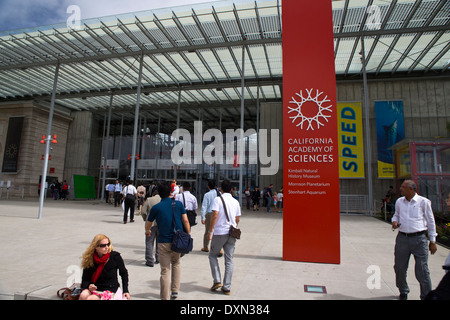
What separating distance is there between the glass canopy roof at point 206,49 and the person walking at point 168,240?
1235 cm

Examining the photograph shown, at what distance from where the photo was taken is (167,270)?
366 centimetres

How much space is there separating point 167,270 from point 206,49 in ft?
49.8

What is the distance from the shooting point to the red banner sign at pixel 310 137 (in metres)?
5.82

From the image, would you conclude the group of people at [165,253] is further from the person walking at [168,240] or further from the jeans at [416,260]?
the jeans at [416,260]

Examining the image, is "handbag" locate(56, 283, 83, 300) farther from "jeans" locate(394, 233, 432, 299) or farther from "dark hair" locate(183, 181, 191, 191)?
"jeans" locate(394, 233, 432, 299)

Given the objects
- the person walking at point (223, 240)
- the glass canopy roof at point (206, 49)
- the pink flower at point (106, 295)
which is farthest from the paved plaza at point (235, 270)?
the glass canopy roof at point (206, 49)

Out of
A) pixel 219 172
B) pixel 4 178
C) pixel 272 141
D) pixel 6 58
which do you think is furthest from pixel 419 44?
pixel 4 178

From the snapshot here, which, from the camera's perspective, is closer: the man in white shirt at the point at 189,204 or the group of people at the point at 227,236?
the group of people at the point at 227,236

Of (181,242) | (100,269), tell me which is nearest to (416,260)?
(181,242)

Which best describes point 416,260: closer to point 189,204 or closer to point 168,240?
point 168,240

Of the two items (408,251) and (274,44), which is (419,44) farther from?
(408,251)

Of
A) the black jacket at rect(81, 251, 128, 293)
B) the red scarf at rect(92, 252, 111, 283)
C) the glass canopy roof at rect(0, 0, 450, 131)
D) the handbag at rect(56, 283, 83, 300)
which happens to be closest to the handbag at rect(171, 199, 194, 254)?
the black jacket at rect(81, 251, 128, 293)

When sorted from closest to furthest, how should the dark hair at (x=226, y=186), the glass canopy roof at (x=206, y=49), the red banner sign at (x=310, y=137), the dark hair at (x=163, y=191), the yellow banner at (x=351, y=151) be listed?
1. the dark hair at (x=163, y=191)
2. the dark hair at (x=226, y=186)
3. the red banner sign at (x=310, y=137)
4. the glass canopy roof at (x=206, y=49)
5. the yellow banner at (x=351, y=151)

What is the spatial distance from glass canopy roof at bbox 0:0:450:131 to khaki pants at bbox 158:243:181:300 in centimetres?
1283
